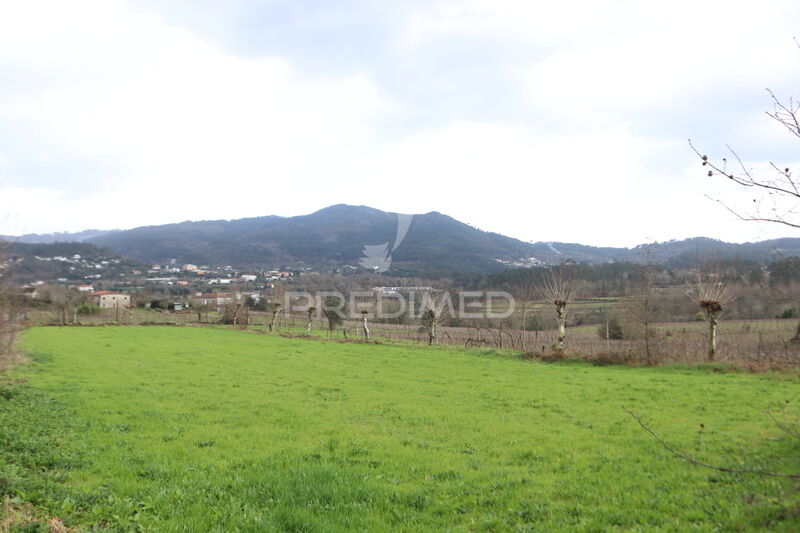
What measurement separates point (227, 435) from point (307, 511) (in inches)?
174

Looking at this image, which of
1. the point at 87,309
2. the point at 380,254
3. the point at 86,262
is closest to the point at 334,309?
the point at 87,309

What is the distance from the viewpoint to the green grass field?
520 cm

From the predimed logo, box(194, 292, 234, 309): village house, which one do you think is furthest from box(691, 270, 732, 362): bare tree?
the predimed logo

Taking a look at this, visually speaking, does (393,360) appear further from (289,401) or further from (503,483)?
(503,483)

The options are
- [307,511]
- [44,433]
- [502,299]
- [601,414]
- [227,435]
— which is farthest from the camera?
[502,299]

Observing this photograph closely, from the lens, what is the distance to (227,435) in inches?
357

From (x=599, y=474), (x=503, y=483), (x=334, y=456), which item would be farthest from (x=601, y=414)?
(x=334, y=456)

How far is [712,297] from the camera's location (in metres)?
22.3

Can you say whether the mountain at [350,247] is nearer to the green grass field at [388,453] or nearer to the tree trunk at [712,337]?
the tree trunk at [712,337]

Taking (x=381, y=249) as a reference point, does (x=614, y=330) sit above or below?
below

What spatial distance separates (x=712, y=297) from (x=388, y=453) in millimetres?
21475

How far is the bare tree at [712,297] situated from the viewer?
2203 cm

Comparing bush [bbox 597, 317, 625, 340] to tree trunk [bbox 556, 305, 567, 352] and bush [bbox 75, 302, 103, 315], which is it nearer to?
tree trunk [bbox 556, 305, 567, 352]

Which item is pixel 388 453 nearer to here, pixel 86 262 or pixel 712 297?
pixel 712 297
